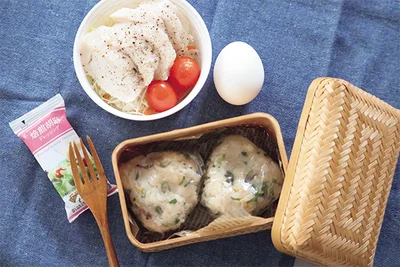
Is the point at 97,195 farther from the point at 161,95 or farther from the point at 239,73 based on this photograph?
the point at 239,73

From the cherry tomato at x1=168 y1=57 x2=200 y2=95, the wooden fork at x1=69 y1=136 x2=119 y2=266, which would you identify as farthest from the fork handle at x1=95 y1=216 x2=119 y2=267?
the cherry tomato at x1=168 y1=57 x2=200 y2=95

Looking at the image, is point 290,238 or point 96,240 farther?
point 96,240

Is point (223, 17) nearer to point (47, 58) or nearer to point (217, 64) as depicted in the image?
point (217, 64)

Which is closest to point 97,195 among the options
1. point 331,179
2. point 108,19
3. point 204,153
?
point 204,153

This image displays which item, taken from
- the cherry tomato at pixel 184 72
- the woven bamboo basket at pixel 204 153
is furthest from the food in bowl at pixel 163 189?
the cherry tomato at pixel 184 72

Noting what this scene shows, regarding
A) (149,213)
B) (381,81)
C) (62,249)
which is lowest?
(62,249)

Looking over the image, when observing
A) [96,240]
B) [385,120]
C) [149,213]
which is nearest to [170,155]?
[149,213]

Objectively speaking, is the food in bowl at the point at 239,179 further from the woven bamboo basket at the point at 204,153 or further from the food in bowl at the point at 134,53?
the food in bowl at the point at 134,53
